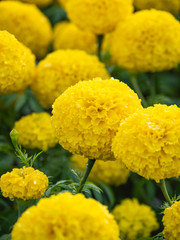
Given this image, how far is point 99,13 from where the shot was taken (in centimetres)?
215

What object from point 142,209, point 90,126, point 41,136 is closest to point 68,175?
point 41,136

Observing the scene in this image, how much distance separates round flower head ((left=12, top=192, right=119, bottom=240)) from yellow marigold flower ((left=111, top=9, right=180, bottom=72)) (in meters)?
1.20

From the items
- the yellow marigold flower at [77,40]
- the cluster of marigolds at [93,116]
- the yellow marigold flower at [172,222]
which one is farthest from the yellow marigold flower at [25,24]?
the yellow marigold flower at [172,222]

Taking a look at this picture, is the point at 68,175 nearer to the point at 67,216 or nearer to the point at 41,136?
the point at 41,136

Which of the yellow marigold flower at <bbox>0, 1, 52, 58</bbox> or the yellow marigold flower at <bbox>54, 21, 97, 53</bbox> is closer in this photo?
the yellow marigold flower at <bbox>0, 1, 52, 58</bbox>

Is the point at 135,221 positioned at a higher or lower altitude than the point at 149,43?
lower

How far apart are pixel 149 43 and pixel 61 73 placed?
471 mm

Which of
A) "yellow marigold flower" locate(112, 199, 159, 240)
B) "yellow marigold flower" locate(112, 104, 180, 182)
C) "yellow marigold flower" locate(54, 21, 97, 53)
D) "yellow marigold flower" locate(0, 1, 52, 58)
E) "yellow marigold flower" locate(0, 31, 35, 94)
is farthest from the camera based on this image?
"yellow marigold flower" locate(54, 21, 97, 53)

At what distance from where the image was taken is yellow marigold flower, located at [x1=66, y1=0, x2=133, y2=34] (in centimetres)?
215

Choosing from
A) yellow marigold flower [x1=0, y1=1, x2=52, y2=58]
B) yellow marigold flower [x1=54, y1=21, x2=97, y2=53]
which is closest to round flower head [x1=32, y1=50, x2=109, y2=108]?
yellow marigold flower [x1=0, y1=1, x2=52, y2=58]

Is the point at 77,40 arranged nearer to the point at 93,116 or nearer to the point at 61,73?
the point at 61,73

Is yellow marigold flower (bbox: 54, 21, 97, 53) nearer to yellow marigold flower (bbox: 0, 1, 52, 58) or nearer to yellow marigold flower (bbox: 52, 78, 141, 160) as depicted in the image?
yellow marigold flower (bbox: 0, 1, 52, 58)

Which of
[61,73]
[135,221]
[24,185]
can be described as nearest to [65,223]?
[24,185]

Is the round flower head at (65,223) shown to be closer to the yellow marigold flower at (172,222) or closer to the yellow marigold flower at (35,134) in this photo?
the yellow marigold flower at (172,222)
